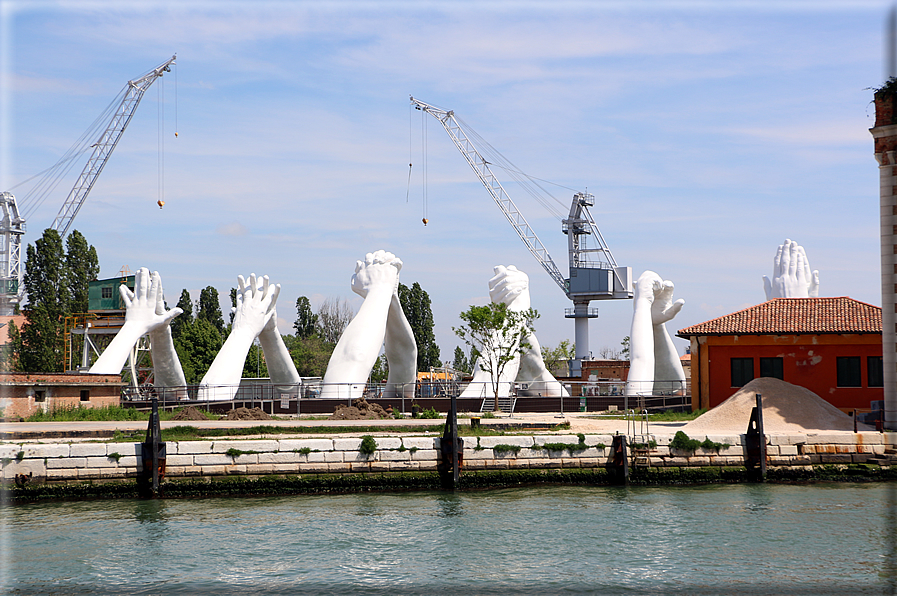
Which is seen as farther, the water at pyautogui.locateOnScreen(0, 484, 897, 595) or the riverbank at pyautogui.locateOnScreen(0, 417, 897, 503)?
the riverbank at pyautogui.locateOnScreen(0, 417, 897, 503)

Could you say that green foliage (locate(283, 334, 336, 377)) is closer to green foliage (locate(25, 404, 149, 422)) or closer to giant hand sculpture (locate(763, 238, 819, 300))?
giant hand sculpture (locate(763, 238, 819, 300))

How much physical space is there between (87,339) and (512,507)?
1418 inches

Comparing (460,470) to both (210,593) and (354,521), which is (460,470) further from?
(210,593)

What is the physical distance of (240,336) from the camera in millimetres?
39562

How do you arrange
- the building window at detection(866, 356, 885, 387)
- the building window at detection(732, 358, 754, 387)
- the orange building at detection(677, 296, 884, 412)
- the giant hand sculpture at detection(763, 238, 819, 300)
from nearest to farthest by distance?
the building window at detection(866, 356, 885, 387) → the orange building at detection(677, 296, 884, 412) → the building window at detection(732, 358, 754, 387) → the giant hand sculpture at detection(763, 238, 819, 300)

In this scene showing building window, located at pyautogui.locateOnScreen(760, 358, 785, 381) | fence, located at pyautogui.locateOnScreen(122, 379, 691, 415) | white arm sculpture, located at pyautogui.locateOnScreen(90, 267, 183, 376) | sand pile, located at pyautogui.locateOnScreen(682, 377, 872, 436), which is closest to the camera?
sand pile, located at pyautogui.locateOnScreen(682, 377, 872, 436)

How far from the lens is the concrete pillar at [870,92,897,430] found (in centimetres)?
2238

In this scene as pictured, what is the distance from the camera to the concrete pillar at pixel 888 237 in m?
22.4

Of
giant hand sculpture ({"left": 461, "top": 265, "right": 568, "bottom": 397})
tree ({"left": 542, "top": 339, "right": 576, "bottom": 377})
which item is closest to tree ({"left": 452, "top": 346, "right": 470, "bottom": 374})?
tree ({"left": 542, "top": 339, "right": 576, "bottom": 377})

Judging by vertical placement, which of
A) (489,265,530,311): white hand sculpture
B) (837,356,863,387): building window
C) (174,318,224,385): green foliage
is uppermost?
(489,265,530,311): white hand sculpture

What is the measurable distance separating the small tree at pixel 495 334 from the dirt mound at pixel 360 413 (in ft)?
27.3

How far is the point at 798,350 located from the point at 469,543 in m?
19.8

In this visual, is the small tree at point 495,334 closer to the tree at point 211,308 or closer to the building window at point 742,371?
the building window at point 742,371

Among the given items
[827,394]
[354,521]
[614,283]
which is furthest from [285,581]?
[614,283]
